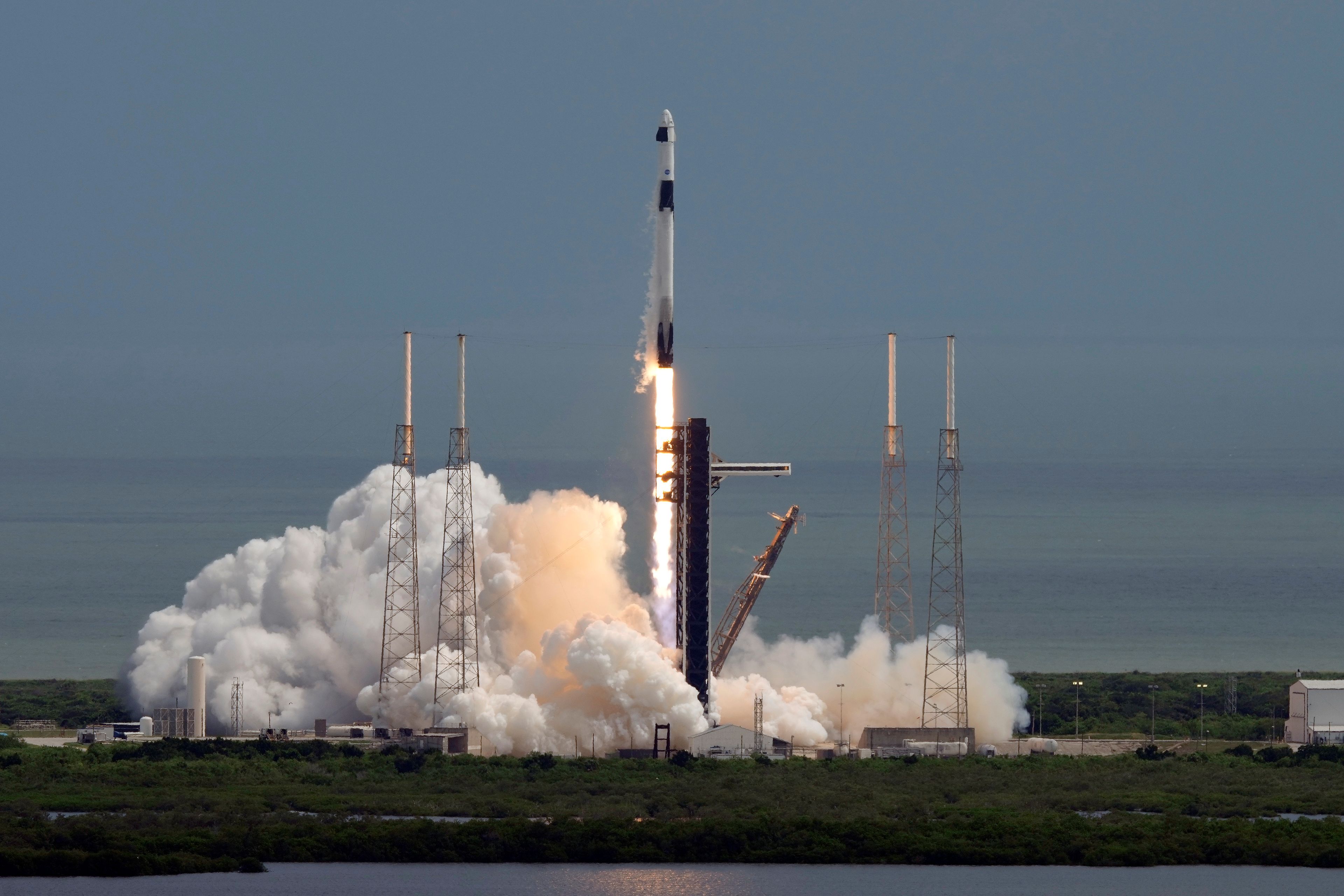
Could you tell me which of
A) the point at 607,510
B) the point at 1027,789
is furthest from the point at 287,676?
the point at 1027,789

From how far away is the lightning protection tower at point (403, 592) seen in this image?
92875 mm

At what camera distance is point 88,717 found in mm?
112125

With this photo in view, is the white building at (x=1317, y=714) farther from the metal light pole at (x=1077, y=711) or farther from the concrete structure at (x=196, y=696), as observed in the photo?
the concrete structure at (x=196, y=696)

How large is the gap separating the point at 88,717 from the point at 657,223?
1370 inches

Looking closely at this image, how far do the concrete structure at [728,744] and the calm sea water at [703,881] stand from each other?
1178 centimetres

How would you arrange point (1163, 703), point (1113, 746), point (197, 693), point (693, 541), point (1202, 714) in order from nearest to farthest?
1. point (693, 541)
2. point (197, 693)
3. point (1113, 746)
4. point (1202, 714)
5. point (1163, 703)

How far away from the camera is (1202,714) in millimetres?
110688

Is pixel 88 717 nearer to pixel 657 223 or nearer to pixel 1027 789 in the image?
pixel 657 223

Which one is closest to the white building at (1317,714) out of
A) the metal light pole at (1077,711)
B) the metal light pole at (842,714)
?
the metal light pole at (1077,711)

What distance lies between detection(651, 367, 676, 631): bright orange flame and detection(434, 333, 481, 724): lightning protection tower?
5725mm

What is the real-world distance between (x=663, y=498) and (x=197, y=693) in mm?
17391

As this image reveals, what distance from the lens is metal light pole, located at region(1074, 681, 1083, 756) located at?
322ft

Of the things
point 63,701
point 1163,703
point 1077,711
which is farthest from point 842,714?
point 63,701

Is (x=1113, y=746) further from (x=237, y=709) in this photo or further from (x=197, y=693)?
(x=197, y=693)
